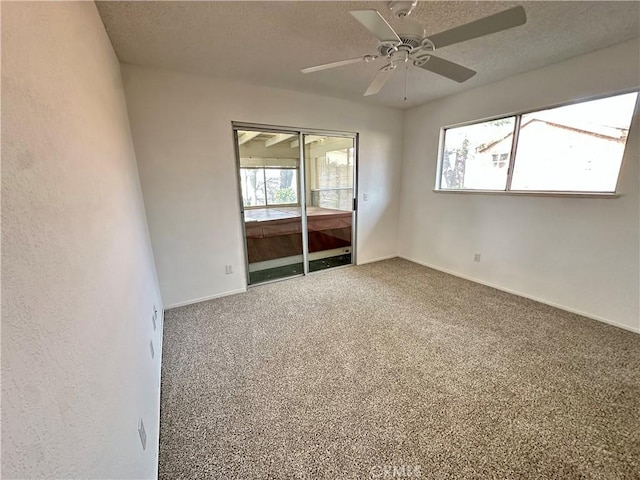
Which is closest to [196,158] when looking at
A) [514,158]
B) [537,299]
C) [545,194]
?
[514,158]

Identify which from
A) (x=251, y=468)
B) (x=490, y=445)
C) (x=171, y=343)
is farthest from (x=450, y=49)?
(x=171, y=343)

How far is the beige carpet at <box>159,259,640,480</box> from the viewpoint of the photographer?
1.29m

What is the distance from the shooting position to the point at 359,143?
3787 mm

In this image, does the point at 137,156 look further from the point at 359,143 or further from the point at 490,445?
the point at 490,445

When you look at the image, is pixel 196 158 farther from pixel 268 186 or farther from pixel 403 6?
pixel 403 6

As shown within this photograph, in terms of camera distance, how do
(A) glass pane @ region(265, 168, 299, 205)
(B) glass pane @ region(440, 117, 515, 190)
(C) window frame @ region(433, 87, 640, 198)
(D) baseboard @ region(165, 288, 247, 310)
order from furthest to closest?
(A) glass pane @ region(265, 168, 299, 205)
(B) glass pane @ region(440, 117, 515, 190)
(D) baseboard @ region(165, 288, 247, 310)
(C) window frame @ region(433, 87, 640, 198)

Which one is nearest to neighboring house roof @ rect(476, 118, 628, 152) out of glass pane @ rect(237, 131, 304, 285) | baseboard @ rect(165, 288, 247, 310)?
glass pane @ rect(237, 131, 304, 285)

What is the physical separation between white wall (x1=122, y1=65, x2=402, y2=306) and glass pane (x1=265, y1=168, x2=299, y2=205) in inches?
19.4

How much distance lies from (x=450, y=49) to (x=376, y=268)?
2.82 metres

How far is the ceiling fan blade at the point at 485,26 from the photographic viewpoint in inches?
49.5

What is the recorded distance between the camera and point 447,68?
180 cm

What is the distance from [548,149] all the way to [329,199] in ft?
8.71

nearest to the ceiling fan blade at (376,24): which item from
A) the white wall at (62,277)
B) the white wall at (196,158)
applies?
the white wall at (62,277)

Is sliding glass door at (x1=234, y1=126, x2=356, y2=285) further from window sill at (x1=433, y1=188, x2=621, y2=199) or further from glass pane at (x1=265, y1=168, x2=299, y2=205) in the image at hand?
window sill at (x1=433, y1=188, x2=621, y2=199)
